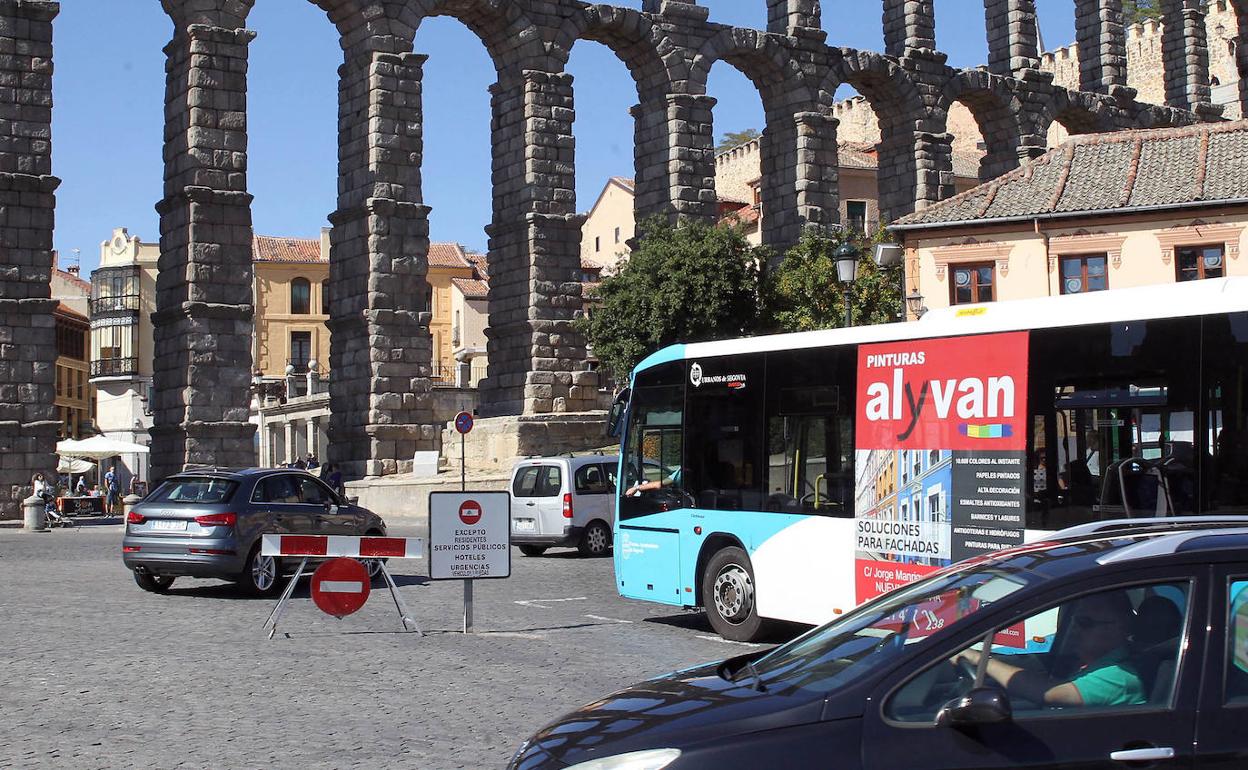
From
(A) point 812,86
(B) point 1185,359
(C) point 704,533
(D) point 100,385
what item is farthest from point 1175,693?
(D) point 100,385

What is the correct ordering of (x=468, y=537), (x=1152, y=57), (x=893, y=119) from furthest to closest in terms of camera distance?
1. (x=1152, y=57)
2. (x=893, y=119)
3. (x=468, y=537)

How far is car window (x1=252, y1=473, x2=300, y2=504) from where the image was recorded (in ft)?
51.0

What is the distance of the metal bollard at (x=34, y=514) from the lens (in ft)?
94.4

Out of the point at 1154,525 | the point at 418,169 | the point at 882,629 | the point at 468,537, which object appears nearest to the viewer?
the point at 882,629

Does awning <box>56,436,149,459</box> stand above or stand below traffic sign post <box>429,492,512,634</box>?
above

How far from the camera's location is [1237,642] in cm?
411

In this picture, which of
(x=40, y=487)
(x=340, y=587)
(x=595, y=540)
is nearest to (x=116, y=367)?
(x=40, y=487)

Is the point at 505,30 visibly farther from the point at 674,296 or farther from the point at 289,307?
the point at 289,307

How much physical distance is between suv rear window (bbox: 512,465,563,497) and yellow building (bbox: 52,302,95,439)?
5511 centimetres

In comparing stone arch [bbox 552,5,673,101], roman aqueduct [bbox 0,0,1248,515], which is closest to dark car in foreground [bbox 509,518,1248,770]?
roman aqueduct [bbox 0,0,1248,515]

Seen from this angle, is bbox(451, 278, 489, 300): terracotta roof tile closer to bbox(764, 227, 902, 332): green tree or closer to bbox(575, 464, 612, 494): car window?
bbox(764, 227, 902, 332): green tree

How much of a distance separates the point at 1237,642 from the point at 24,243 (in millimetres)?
30488

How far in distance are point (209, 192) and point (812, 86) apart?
18601 millimetres

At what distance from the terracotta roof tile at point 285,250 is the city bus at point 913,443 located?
224 ft
